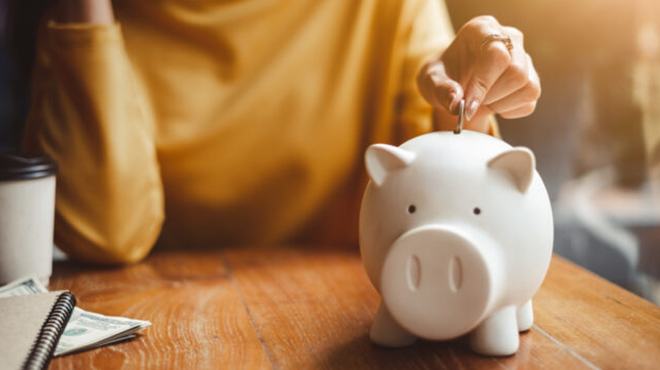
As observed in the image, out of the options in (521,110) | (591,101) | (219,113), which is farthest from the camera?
(591,101)

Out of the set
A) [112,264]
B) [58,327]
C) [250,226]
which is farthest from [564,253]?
[58,327]

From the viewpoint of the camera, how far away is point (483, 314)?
0.57 metres

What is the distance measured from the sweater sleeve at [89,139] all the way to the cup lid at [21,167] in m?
0.14

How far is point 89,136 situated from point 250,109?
27 cm

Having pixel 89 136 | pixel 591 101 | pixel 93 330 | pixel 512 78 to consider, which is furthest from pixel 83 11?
pixel 591 101

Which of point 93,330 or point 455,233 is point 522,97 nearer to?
point 455,233

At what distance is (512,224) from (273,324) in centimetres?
30

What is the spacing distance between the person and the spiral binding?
30 centimetres

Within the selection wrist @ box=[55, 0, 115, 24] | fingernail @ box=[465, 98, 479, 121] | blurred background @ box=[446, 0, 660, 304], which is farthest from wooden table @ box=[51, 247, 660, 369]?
blurred background @ box=[446, 0, 660, 304]

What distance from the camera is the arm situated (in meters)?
0.99

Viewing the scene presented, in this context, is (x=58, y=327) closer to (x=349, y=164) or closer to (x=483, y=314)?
(x=483, y=314)


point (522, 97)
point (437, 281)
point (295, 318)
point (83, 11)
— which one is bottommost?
point (295, 318)

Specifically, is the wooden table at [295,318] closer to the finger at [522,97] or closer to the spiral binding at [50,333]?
the spiral binding at [50,333]

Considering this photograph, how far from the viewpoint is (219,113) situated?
114cm
